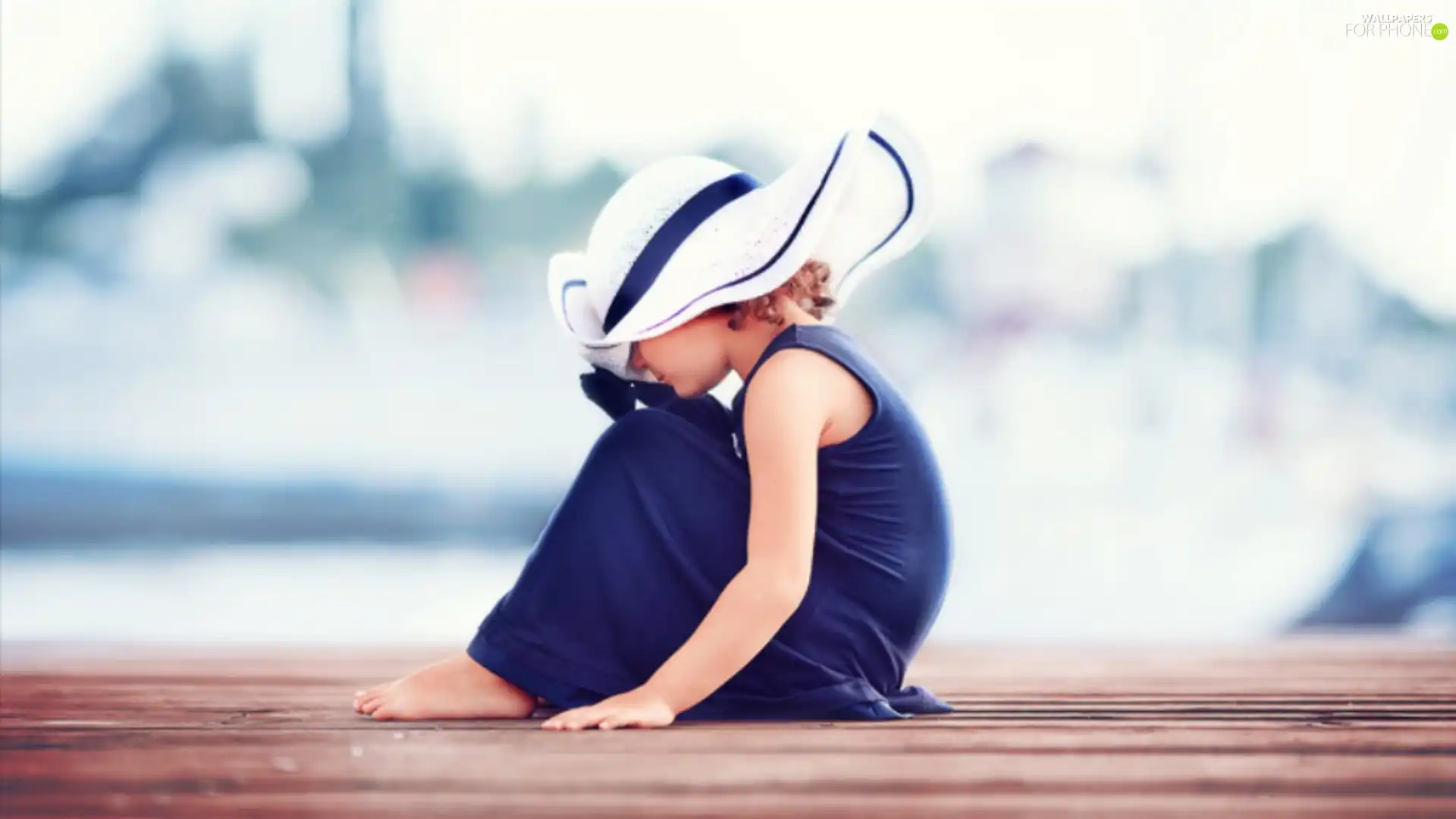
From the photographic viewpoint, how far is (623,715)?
125 centimetres

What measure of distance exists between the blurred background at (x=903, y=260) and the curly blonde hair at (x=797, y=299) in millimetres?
1804

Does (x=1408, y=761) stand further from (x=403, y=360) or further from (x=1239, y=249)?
(x=403, y=360)

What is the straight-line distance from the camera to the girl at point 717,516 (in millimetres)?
1324

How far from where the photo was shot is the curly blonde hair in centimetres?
139

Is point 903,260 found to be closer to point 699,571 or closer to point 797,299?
point 797,299

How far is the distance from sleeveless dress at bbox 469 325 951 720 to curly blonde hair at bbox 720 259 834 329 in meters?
0.06

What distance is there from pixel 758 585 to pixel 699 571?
104 millimetres

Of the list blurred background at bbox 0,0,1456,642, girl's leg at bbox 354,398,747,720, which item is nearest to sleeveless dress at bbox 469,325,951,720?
girl's leg at bbox 354,398,747,720

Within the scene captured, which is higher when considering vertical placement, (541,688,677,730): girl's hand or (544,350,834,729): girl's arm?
(544,350,834,729): girl's arm

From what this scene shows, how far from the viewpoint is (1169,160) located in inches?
148

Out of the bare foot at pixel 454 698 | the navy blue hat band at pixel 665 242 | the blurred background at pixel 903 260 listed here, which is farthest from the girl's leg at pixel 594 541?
the blurred background at pixel 903 260

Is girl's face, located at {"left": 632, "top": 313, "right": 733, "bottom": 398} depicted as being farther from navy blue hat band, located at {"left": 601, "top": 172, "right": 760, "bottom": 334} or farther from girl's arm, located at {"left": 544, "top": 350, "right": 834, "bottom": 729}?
girl's arm, located at {"left": 544, "top": 350, "right": 834, "bottom": 729}

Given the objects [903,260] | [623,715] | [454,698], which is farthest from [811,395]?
Result: [903,260]

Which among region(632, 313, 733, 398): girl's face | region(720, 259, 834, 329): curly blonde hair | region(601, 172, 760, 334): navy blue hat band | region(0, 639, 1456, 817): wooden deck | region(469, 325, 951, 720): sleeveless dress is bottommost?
region(0, 639, 1456, 817): wooden deck
